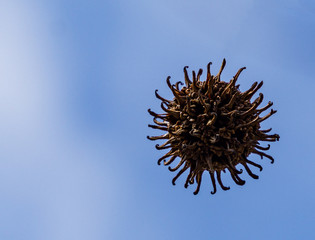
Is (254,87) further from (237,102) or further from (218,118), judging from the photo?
(218,118)

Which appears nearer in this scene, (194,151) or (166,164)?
(194,151)

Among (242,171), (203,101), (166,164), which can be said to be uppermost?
Result: (203,101)

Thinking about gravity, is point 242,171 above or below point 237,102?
below

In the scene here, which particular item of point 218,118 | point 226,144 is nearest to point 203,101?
point 218,118

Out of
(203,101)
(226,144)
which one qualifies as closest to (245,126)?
(226,144)

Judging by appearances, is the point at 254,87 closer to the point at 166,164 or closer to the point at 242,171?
the point at 242,171

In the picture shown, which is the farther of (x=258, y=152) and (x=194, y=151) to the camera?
(x=258, y=152)
